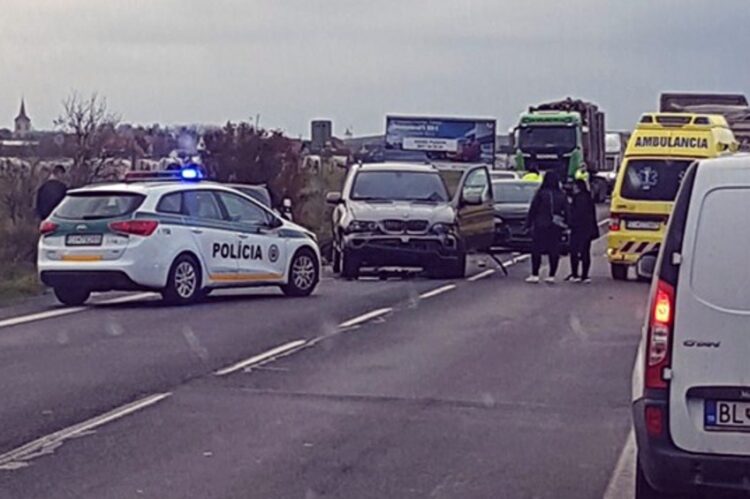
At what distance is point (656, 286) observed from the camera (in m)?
7.44

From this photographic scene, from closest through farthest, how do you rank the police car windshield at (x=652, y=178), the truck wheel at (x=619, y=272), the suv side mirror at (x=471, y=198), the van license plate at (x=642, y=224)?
the van license plate at (x=642, y=224), the police car windshield at (x=652, y=178), the truck wheel at (x=619, y=272), the suv side mirror at (x=471, y=198)

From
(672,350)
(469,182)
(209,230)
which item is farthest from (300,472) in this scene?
(469,182)

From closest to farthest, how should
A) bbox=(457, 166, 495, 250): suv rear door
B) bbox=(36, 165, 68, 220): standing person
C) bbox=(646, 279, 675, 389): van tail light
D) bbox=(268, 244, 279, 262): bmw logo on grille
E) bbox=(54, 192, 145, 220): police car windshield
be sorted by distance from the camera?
1. bbox=(646, 279, 675, 389): van tail light
2. bbox=(54, 192, 145, 220): police car windshield
3. bbox=(268, 244, 279, 262): bmw logo on grille
4. bbox=(457, 166, 495, 250): suv rear door
5. bbox=(36, 165, 68, 220): standing person

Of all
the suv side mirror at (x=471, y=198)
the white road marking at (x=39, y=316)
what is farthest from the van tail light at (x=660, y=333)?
the suv side mirror at (x=471, y=198)

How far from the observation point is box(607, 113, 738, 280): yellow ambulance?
2477cm

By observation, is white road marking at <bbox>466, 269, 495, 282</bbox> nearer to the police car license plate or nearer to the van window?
the police car license plate

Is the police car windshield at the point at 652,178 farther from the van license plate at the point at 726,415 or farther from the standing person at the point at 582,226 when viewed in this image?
the van license plate at the point at 726,415

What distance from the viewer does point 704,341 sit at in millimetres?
7309

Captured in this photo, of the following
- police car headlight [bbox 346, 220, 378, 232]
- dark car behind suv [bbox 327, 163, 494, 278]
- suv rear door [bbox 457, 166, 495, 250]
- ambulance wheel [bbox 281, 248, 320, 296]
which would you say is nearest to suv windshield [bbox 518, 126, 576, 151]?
suv rear door [bbox 457, 166, 495, 250]

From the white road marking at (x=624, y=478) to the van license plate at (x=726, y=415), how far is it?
1582 mm

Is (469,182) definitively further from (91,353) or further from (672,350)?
(672,350)

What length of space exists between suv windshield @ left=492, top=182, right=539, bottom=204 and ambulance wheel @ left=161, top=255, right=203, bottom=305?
1179cm

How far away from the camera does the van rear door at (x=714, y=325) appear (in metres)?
A: 7.25

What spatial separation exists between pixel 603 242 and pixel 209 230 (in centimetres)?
1997
